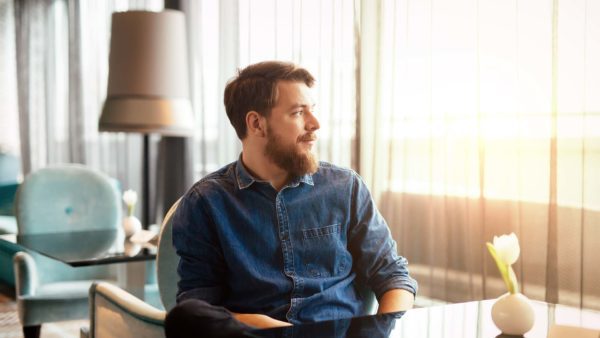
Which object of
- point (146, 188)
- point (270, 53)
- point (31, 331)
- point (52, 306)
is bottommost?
point (31, 331)

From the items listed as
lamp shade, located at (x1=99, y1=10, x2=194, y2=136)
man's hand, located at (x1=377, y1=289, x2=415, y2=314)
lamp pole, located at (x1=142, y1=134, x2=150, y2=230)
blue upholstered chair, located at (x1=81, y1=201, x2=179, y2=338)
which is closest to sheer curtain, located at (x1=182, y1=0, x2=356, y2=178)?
lamp shade, located at (x1=99, y1=10, x2=194, y2=136)

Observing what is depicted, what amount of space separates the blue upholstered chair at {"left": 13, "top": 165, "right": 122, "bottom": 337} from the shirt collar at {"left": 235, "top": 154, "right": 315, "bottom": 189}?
1.44 metres

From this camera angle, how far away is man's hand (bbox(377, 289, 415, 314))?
5.69 ft

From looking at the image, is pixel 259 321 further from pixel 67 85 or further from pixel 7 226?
pixel 67 85

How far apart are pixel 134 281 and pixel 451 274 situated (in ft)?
4.65

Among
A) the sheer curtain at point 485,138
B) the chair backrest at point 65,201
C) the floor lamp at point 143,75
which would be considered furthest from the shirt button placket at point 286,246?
the chair backrest at point 65,201

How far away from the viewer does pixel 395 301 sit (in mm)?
1739

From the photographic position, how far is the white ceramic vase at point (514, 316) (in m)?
1.34

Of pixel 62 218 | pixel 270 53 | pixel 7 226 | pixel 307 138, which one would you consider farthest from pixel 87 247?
pixel 7 226

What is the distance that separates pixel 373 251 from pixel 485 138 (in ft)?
4.84

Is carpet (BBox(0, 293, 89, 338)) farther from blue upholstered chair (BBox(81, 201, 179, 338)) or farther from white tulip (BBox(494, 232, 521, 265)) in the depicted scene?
white tulip (BBox(494, 232, 521, 265))

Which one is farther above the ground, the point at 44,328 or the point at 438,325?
the point at 438,325

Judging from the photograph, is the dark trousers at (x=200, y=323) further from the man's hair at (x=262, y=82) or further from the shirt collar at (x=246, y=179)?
the man's hair at (x=262, y=82)

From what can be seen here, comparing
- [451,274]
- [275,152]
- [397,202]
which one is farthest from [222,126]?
[275,152]
